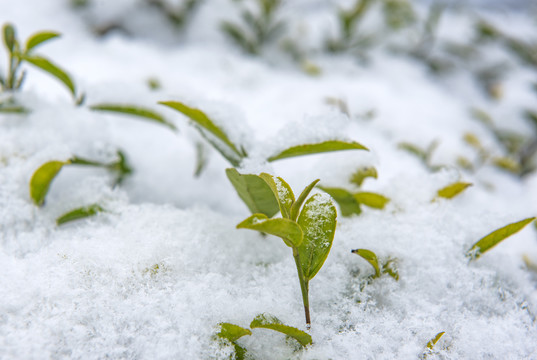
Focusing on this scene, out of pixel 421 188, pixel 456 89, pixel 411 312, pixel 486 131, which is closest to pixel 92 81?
pixel 421 188

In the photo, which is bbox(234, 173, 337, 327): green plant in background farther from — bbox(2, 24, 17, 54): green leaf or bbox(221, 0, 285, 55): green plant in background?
bbox(221, 0, 285, 55): green plant in background

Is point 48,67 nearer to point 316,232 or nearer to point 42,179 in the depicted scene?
point 42,179

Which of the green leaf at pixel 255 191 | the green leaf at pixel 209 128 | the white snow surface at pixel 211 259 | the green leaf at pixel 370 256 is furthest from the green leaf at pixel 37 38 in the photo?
the green leaf at pixel 370 256

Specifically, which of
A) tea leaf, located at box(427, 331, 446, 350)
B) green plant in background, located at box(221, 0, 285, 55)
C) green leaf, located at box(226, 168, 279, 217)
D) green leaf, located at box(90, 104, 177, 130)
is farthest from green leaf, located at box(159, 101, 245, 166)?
green plant in background, located at box(221, 0, 285, 55)

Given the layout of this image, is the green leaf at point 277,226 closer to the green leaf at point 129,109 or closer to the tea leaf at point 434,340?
the tea leaf at point 434,340

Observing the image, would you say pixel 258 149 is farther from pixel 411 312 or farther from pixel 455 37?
pixel 455 37

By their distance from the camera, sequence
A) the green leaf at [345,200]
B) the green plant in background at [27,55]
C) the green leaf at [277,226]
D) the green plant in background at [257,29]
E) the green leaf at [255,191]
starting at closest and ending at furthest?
the green leaf at [277,226], the green leaf at [255,191], the green leaf at [345,200], the green plant in background at [27,55], the green plant in background at [257,29]

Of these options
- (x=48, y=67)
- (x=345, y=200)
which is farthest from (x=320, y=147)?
(x=48, y=67)
